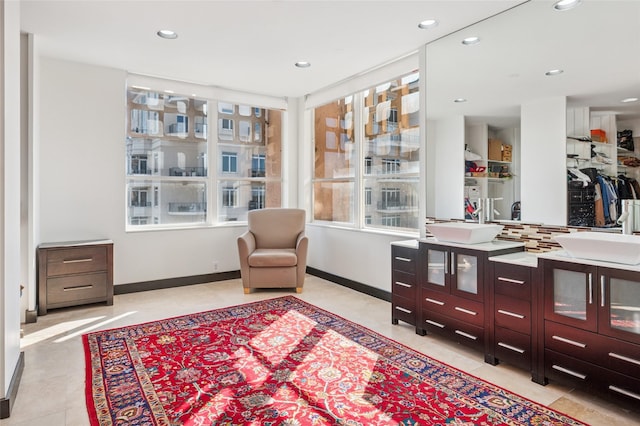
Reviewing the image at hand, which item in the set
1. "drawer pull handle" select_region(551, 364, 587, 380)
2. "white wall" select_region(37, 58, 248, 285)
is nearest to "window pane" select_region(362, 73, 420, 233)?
"drawer pull handle" select_region(551, 364, 587, 380)

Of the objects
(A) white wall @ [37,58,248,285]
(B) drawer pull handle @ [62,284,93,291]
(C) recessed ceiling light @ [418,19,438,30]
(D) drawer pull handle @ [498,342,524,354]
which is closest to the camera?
(D) drawer pull handle @ [498,342,524,354]

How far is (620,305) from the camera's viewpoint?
2.06m

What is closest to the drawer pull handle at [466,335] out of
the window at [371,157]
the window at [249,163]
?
the window at [371,157]

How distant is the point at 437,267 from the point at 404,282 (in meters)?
0.40

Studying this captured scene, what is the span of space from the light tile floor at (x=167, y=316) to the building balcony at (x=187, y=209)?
1.01 m

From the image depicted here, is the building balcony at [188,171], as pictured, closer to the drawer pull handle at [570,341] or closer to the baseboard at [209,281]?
the baseboard at [209,281]

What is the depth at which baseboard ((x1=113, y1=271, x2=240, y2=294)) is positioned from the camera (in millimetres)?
4605

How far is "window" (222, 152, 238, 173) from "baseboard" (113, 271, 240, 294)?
1.48 metres

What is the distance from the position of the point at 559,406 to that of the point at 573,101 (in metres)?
2.01

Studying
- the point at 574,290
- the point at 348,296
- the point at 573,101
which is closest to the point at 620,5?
the point at 573,101

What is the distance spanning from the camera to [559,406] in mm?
2148

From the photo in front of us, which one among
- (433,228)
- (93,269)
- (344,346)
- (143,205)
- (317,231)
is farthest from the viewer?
(317,231)

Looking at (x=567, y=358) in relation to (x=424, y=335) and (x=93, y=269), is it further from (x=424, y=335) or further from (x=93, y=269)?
(x=93, y=269)

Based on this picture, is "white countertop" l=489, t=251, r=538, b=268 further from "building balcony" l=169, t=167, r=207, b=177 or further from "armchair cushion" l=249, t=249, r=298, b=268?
"building balcony" l=169, t=167, r=207, b=177
